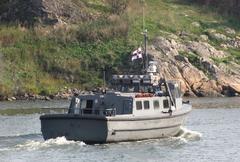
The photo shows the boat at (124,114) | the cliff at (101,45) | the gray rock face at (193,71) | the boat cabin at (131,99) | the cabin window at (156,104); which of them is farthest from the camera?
the cliff at (101,45)

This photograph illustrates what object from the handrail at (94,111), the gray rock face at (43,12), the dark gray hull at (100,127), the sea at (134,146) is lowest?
the sea at (134,146)

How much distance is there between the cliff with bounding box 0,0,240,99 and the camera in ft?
295

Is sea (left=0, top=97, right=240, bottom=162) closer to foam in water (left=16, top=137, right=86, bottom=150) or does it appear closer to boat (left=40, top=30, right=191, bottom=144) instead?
foam in water (left=16, top=137, right=86, bottom=150)

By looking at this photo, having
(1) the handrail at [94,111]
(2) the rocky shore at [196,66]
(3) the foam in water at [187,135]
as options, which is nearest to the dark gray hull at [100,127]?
(1) the handrail at [94,111]

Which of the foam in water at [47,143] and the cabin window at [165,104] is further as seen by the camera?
the cabin window at [165,104]

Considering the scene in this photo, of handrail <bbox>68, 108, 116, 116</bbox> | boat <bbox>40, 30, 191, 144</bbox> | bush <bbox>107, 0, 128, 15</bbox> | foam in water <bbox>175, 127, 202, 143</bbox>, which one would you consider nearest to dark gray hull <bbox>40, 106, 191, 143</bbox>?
boat <bbox>40, 30, 191, 144</bbox>

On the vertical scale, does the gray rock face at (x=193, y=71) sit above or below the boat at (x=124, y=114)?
above

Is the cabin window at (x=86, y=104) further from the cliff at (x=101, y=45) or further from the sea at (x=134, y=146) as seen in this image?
the cliff at (x=101, y=45)

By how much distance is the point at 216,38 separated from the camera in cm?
10081

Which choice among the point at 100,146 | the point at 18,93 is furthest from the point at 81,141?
the point at 18,93

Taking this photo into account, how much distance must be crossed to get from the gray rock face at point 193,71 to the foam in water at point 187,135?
36.2 m

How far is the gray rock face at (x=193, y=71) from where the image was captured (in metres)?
89.2

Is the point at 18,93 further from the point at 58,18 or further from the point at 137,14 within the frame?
the point at 137,14

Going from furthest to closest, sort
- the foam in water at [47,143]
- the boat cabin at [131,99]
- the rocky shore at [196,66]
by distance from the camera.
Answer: the rocky shore at [196,66] < the boat cabin at [131,99] < the foam in water at [47,143]
